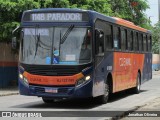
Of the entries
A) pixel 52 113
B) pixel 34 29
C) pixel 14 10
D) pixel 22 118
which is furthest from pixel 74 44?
pixel 14 10

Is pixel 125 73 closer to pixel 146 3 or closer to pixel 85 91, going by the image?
pixel 85 91

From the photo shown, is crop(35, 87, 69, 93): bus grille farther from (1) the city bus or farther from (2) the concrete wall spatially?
(2) the concrete wall

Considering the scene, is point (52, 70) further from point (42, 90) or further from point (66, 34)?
point (66, 34)

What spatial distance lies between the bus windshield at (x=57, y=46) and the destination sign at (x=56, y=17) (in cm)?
29

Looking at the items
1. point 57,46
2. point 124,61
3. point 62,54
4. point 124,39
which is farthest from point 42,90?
point 124,39

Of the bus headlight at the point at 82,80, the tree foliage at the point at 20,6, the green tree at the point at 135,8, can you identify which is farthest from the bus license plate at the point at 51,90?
the green tree at the point at 135,8

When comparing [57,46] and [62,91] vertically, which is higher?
[57,46]

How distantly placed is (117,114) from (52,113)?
1921mm

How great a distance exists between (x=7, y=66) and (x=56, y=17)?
12631 millimetres

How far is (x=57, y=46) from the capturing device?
15.3 m

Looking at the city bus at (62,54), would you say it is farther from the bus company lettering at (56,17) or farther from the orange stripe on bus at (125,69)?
the orange stripe on bus at (125,69)

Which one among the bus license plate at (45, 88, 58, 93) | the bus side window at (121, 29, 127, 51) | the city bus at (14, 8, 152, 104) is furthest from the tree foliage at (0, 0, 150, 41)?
the bus license plate at (45, 88, 58, 93)

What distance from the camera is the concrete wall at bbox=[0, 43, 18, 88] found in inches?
1066

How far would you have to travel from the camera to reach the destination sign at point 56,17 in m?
15.5
